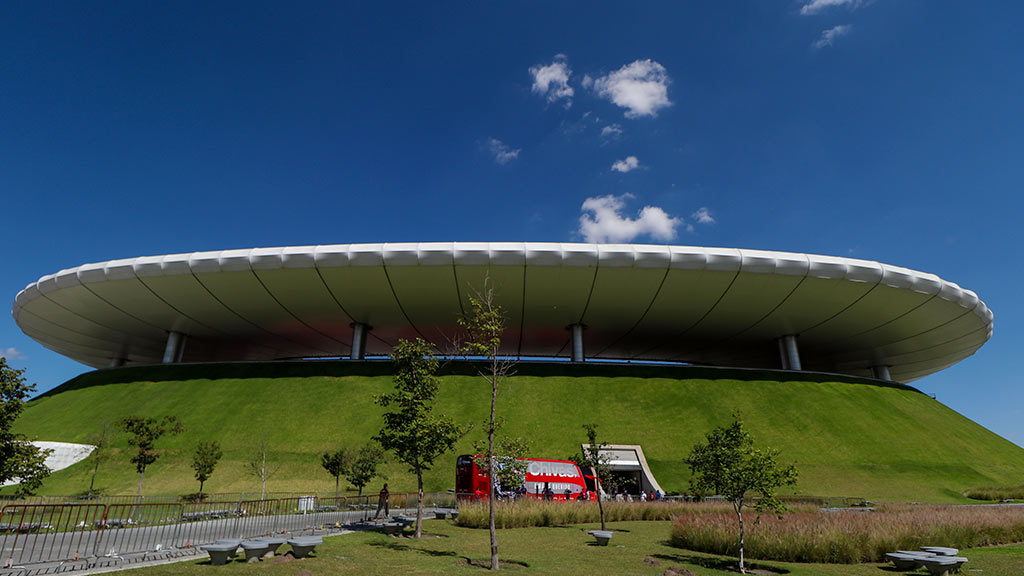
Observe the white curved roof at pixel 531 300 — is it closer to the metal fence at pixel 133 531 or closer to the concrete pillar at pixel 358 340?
the concrete pillar at pixel 358 340

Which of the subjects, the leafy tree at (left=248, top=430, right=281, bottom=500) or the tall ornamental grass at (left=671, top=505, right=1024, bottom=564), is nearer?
the tall ornamental grass at (left=671, top=505, right=1024, bottom=564)

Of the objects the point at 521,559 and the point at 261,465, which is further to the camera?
the point at 261,465

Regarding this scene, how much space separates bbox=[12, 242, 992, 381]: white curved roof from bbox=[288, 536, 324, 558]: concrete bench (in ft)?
84.9

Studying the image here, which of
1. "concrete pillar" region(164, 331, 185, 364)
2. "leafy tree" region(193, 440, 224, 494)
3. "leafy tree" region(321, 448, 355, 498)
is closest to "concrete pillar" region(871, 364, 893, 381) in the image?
"leafy tree" region(321, 448, 355, 498)

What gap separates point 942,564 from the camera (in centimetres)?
1058

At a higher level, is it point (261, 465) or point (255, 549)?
point (261, 465)

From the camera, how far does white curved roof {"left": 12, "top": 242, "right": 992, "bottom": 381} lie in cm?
3638

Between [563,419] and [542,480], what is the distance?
9066mm

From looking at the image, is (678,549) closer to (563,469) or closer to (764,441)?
(563,469)

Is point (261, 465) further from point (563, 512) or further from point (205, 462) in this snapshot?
point (563, 512)

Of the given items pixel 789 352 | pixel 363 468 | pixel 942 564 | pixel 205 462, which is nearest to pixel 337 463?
pixel 363 468

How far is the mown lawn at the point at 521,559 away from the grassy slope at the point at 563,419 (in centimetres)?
1654

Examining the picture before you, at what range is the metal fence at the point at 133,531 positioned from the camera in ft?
34.8

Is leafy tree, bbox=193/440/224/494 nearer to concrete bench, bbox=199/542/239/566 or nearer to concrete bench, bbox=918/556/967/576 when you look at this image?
concrete bench, bbox=199/542/239/566
